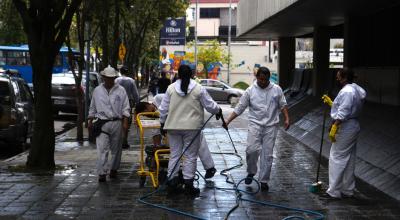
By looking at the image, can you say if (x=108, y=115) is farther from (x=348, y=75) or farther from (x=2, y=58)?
(x=2, y=58)

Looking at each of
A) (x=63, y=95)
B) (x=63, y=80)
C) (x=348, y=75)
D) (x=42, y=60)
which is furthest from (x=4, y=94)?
(x=63, y=80)

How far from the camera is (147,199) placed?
8219 millimetres

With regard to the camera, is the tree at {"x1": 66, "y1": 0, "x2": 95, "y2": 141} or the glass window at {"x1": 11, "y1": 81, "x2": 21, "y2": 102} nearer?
the glass window at {"x1": 11, "y1": 81, "x2": 21, "y2": 102}

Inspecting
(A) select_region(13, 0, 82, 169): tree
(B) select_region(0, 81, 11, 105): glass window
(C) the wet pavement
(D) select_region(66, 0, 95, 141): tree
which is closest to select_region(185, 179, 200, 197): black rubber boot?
(C) the wet pavement

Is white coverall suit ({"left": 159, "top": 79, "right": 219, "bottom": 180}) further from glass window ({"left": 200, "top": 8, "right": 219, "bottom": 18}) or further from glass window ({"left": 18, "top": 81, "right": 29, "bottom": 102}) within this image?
glass window ({"left": 200, "top": 8, "right": 219, "bottom": 18})

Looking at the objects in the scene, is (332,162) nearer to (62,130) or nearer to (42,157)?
(42,157)

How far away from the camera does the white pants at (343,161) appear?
827cm

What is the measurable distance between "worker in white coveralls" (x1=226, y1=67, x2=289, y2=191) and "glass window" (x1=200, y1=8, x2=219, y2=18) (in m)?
73.3

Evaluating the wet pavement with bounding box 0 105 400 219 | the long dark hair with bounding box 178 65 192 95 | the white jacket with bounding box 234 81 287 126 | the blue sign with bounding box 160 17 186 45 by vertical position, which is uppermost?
the blue sign with bounding box 160 17 186 45

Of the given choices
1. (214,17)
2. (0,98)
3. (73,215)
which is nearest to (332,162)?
(73,215)

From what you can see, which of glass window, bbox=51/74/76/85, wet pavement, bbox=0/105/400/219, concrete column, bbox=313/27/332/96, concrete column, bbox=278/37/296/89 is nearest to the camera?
wet pavement, bbox=0/105/400/219

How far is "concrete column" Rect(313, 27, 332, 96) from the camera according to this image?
23.0 m

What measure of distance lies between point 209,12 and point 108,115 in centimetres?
7334

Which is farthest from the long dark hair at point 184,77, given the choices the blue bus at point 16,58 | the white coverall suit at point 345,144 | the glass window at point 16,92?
the blue bus at point 16,58
